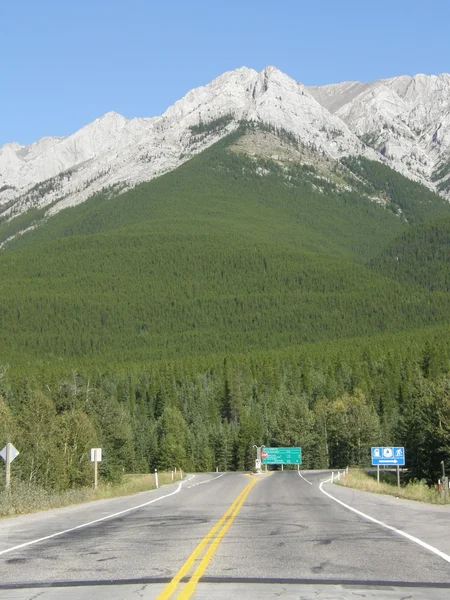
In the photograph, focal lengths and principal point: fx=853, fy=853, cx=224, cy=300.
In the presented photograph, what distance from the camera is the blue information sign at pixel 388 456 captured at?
52.1m

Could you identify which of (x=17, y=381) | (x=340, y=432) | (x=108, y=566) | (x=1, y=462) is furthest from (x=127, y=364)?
(x=108, y=566)

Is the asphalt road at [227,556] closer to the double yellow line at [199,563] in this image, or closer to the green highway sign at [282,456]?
the double yellow line at [199,563]

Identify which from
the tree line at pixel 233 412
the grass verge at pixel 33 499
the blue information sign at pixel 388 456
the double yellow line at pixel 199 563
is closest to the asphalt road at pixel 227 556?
the double yellow line at pixel 199 563

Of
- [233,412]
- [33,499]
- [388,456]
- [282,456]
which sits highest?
[233,412]

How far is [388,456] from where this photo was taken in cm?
5216

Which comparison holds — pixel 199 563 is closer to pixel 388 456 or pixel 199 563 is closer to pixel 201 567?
pixel 201 567

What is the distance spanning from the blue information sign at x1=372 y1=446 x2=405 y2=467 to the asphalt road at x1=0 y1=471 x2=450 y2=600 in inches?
1070

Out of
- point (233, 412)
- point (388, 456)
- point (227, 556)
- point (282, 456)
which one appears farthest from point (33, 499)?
point (233, 412)

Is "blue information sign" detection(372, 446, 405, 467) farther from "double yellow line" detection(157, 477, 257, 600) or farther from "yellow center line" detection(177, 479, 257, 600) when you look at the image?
"yellow center line" detection(177, 479, 257, 600)

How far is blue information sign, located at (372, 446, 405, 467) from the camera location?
52.1 metres

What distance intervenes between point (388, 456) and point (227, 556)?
128 ft

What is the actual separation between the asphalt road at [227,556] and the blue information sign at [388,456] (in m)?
27.2

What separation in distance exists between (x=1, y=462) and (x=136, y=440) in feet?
202

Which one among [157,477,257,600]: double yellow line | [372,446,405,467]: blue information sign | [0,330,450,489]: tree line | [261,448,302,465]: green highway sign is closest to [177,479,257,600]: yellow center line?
[157,477,257,600]: double yellow line
